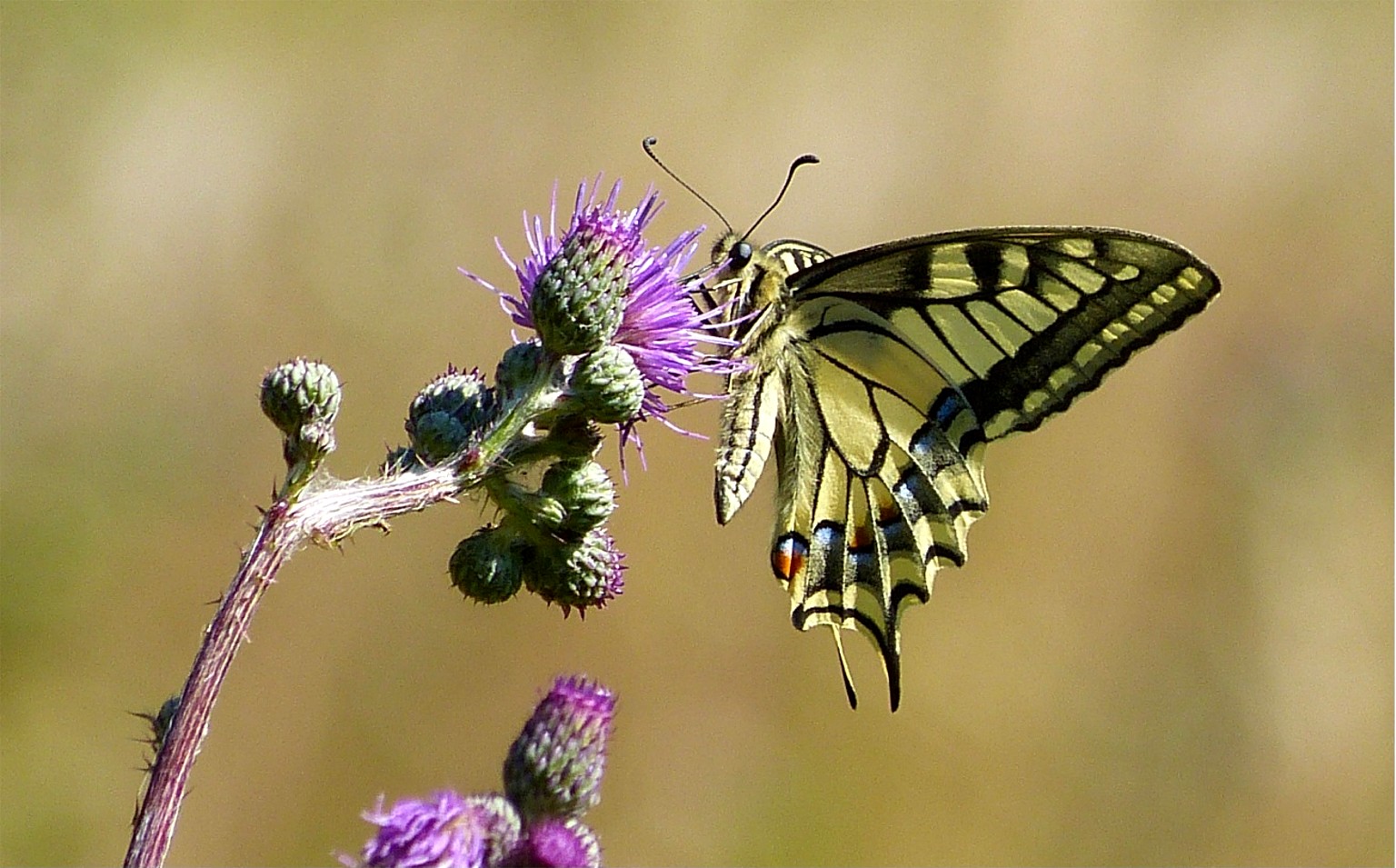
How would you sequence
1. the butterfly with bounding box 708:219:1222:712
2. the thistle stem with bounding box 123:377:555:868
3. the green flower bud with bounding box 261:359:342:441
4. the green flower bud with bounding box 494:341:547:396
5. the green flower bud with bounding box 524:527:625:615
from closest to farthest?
the thistle stem with bounding box 123:377:555:868, the green flower bud with bounding box 261:359:342:441, the green flower bud with bounding box 494:341:547:396, the green flower bud with bounding box 524:527:625:615, the butterfly with bounding box 708:219:1222:712

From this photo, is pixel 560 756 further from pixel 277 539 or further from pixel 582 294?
pixel 582 294

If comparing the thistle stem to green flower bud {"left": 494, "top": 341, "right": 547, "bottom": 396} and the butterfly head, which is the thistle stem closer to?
green flower bud {"left": 494, "top": 341, "right": 547, "bottom": 396}

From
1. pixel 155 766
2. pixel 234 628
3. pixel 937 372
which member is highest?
pixel 937 372

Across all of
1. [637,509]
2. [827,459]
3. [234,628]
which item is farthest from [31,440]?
[234,628]

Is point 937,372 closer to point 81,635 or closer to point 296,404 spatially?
point 296,404

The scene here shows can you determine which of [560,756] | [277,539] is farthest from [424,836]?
[277,539]

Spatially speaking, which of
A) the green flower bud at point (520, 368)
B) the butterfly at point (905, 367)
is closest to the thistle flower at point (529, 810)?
the green flower bud at point (520, 368)

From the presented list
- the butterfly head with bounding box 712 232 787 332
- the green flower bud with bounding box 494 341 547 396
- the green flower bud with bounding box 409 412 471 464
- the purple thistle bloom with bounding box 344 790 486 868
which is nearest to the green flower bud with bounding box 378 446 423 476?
the green flower bud with bounding box 409 412 471 464
